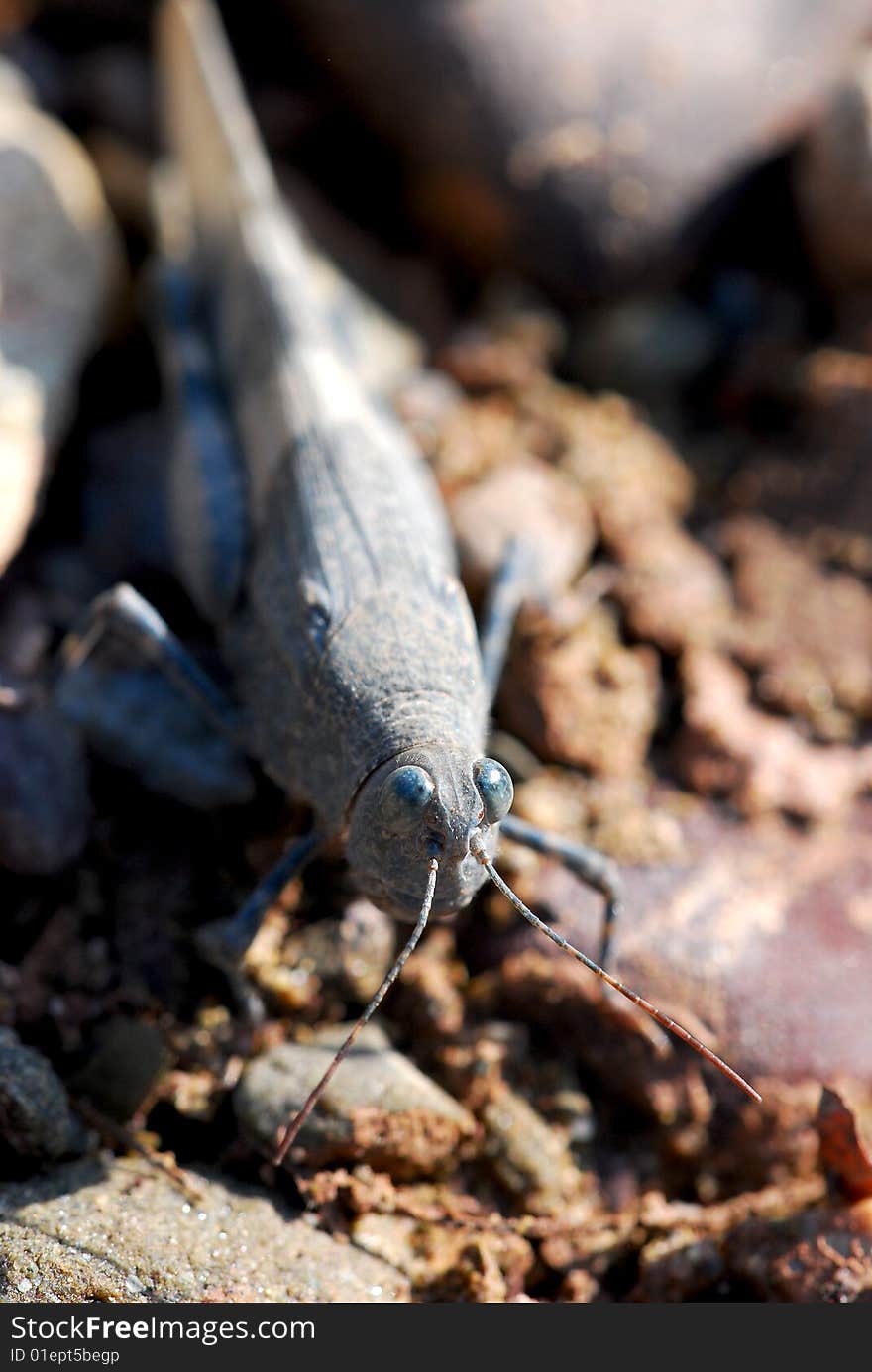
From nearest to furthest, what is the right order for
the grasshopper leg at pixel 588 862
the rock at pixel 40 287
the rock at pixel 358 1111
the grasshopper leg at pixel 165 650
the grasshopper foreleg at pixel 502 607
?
the rock at pixel 358 1111
the grasshopper leg at pixel 588 862
the grasshopper leg at pixel 165 650
the grasshopper foreleg at pixel 502 607
the rock at pixel 40 287

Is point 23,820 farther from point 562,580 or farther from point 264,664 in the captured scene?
point 562,580

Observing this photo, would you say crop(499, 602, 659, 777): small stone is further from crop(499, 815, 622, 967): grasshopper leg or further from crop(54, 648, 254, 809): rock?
crop(54, 648, 254, 809): rock

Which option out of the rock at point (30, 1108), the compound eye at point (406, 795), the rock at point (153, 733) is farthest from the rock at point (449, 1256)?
the rock at point (153, 733)

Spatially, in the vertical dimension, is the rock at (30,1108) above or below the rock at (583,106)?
below

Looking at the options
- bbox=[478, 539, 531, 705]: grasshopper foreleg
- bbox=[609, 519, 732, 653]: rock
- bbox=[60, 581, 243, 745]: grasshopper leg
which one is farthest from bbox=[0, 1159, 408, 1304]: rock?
bbox=[609, 519, 732, 653]: rock

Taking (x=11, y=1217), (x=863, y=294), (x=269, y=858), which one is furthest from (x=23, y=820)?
(x=863, y=294)

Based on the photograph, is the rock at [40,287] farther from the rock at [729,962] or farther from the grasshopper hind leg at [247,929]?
the rock at [729,962]
